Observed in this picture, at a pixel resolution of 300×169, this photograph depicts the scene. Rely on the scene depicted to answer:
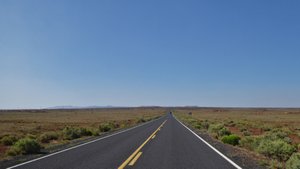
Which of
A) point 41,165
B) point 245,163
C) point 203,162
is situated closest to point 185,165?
point 203,162

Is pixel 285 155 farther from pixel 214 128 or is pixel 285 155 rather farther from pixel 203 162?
pixel 214 128

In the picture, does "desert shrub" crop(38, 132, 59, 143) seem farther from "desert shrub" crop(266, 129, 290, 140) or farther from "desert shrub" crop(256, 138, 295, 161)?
"desert shrub" crop(256, 138, 295, 161)

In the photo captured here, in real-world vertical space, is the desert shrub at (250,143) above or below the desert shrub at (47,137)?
above

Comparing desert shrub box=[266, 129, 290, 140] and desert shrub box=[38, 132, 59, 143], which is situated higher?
desert shrub box=[266, 129, 290, 140]

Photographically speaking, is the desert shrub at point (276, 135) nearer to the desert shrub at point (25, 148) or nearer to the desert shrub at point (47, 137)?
the desert shrub at point (25, 148)

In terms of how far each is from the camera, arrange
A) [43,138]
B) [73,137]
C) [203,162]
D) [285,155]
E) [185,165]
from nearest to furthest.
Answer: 1. [185,165]
2. [203,162]
3. [285,155]
4. [43,138]
5. [73,137]

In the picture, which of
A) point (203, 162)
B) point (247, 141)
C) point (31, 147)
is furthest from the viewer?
point (247, 141)

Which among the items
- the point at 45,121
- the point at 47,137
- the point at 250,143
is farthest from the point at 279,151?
the point at 45,121

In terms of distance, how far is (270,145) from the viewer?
43.7 feet

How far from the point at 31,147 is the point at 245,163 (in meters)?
10.0

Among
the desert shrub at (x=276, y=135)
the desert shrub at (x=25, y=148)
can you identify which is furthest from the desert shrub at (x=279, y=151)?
the desert shrub at (x=25, y=148)

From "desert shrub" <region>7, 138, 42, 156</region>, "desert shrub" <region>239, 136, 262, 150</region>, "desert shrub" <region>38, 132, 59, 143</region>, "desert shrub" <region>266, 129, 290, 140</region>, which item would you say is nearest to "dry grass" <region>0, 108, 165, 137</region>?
"desert shrub" <region>38, 132, 59, 143</region>

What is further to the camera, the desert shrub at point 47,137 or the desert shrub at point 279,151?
the desert shrub at point 47,137

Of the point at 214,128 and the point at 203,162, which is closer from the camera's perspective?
the point at 203,162
